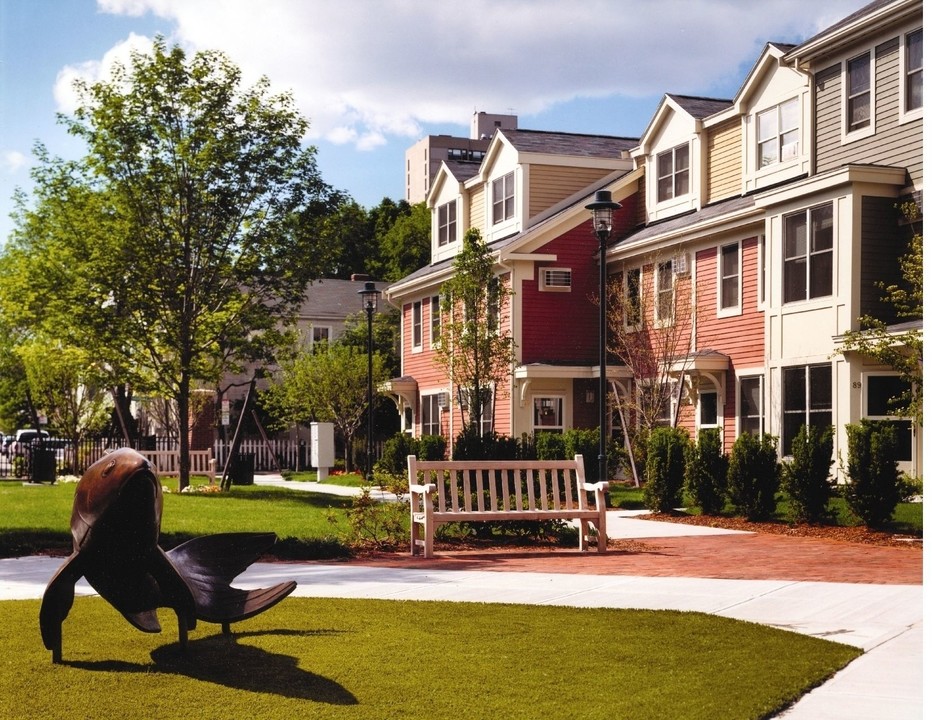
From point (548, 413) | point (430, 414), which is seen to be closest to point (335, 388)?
point (430, 414)

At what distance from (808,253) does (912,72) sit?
322 cm

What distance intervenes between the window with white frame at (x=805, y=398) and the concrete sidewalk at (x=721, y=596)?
34.1ft

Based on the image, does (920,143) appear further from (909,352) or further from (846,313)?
(909,352)

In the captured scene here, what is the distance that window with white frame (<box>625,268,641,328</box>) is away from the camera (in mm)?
24344

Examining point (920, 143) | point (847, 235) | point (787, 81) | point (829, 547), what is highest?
point (787, 81)

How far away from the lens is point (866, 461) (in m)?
13.6

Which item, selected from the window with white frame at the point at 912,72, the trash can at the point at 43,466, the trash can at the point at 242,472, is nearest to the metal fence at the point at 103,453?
the trash can at the point at 43,466

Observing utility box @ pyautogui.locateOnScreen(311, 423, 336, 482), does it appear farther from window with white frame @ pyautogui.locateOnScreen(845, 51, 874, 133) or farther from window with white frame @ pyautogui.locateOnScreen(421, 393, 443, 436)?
window with white frame @ pyautogui.locateOnScreen(845, 51, 874, 133)

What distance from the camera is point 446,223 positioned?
109 ft

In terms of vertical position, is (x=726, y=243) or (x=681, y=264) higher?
(x=726, y=243)

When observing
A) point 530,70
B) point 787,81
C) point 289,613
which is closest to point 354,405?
point 787,81

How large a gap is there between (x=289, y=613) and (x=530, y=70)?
17.0ft

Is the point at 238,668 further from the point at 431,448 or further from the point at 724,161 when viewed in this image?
the point at 724,161

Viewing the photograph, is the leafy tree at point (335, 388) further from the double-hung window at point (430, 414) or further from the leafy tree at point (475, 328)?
the leafy tree at point (475, 328)
